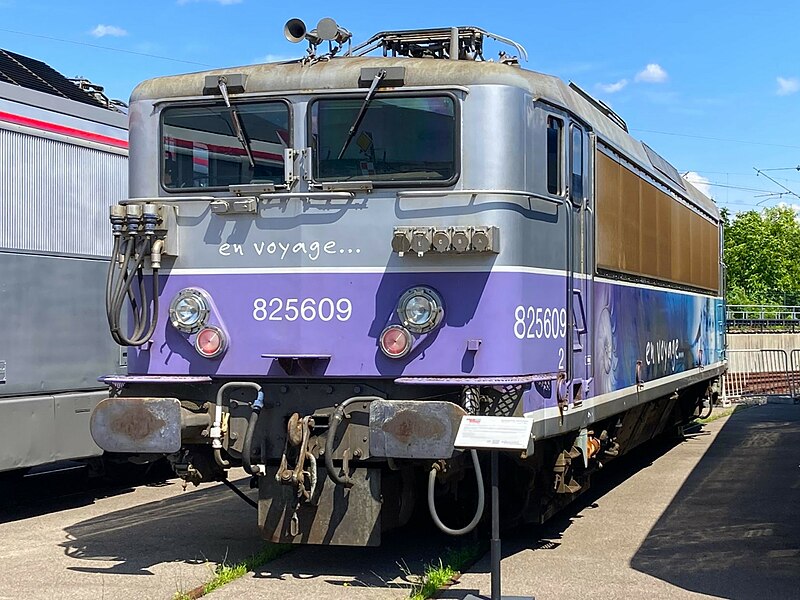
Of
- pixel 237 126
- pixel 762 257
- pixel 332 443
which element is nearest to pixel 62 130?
pixel 237 126

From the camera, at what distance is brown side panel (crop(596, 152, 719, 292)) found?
9.84 meters

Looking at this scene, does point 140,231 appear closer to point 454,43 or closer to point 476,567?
point 454,43

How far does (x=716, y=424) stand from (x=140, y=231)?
15.2m

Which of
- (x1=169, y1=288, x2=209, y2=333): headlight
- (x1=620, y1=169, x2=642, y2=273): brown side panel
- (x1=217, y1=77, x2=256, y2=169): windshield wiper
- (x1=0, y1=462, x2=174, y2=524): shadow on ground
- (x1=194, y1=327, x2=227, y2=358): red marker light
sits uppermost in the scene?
(x1=217, y1=77, x2=256, y2=169): windshield wiper

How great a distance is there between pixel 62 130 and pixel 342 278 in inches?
182

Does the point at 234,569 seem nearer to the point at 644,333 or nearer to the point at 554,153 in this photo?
the point at 554,153

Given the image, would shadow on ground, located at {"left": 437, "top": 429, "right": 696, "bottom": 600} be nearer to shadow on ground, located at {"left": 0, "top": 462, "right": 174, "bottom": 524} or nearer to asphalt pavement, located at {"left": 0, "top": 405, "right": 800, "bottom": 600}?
asphalt pavement, located at {"left": 0, "top": 405, "right": 800, "bottom": 600}

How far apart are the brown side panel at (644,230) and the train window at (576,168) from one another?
498mm

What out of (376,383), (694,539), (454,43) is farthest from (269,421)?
(694,539)

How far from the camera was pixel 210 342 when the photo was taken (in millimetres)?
8070

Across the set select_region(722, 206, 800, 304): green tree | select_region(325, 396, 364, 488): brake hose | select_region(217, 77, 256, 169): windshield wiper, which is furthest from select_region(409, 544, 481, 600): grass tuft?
select_region(722, 206, 800, 304): green tree

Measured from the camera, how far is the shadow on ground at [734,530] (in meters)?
8.00

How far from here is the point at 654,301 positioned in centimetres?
1189

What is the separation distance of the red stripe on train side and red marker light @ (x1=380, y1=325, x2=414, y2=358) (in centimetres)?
475
